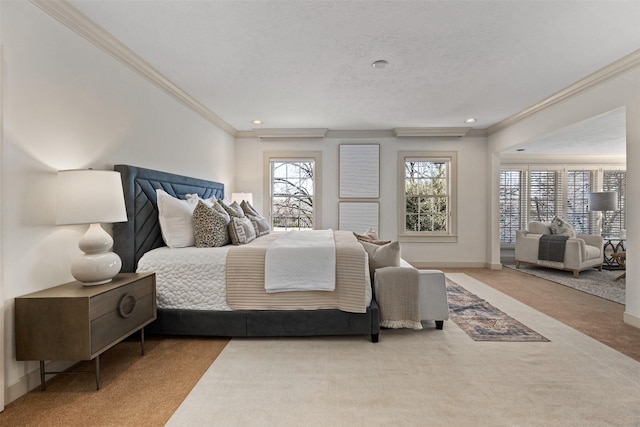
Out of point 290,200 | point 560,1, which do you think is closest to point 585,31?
point 560,1

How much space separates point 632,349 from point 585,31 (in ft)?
8.30

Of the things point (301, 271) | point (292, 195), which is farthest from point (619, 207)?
point (301, 271)

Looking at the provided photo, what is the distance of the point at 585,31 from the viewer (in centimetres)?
234

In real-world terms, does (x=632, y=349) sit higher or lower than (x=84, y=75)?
lower

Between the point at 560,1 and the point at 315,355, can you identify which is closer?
the point at 560,1

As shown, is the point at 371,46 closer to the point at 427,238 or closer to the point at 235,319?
the point at 235,319

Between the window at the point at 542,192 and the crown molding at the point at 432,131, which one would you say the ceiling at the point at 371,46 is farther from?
the window at the point at 542,192

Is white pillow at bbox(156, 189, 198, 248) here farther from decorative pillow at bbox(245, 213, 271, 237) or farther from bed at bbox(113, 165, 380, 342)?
decorative pillow at bbox(245, 213, 271, 237)

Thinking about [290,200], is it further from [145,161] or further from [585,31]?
[585,31]

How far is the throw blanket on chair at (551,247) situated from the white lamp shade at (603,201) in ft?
4.82

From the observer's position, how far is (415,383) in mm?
1894

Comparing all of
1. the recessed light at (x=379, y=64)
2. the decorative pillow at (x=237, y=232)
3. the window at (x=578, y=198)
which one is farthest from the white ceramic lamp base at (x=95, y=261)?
the window at (x=578, y=198)

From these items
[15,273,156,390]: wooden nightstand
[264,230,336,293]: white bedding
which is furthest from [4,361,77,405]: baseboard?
[264,230,336,293]: white bedding

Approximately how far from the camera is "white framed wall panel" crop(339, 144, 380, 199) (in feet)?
18.0
